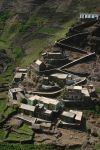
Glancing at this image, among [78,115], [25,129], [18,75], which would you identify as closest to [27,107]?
[25,129]

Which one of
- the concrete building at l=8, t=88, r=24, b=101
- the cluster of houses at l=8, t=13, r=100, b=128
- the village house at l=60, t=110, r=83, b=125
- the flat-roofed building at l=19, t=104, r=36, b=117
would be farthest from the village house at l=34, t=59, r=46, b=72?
the village house at l=60, t=110, r=83, b=125

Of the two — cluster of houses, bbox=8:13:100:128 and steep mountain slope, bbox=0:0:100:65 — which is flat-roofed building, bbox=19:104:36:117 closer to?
cluster of houses, bbox=8:13:100:128

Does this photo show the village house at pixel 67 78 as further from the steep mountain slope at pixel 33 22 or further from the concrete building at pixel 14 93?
the steep mountain slope at pixel 33 22

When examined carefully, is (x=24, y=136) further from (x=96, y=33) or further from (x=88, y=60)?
(x=96, y=33)

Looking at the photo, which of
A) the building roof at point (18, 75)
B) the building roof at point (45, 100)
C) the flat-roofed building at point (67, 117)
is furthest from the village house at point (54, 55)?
the flat-roofed building at point (67, 117)

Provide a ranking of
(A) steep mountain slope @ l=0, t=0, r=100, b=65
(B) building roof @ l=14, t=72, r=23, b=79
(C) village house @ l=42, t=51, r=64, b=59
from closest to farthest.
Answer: (B) building roof @ l=14, t=72, r=23, b=79
(C) village house @ l=42, t=51, r=64, b=59
(A) steep mountain slope @ l=0, t=0, r=100, b=65

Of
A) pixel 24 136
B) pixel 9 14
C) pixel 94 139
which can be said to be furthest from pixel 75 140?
pixel 9 14

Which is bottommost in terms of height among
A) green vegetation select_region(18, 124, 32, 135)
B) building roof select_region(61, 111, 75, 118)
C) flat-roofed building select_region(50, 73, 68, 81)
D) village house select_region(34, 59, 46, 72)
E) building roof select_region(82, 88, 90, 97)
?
green vegetation select_region(18, 124, 32, 135)

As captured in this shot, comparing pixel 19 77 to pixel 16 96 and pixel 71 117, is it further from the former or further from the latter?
pixel 71 117

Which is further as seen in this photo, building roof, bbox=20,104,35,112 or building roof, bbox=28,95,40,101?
building roof, bbox=28,95,40,101
